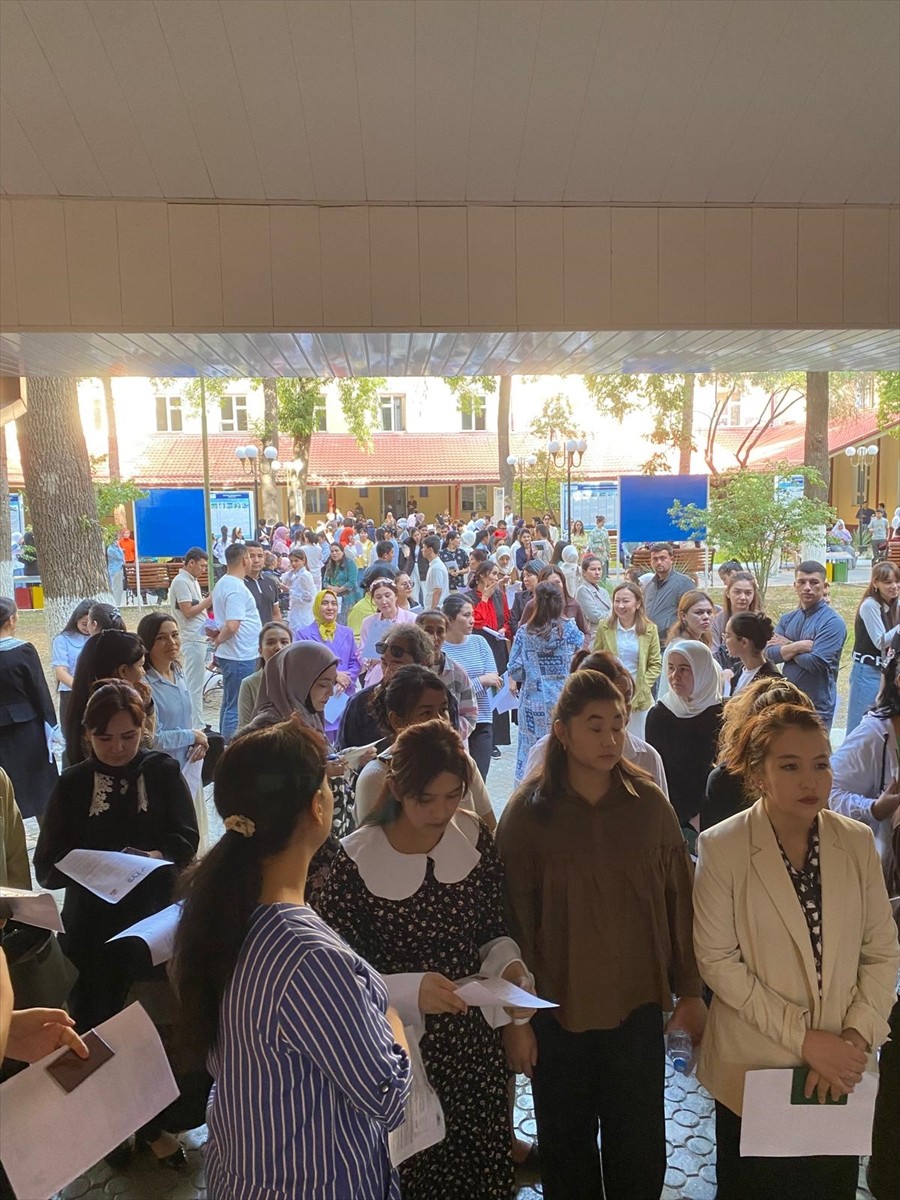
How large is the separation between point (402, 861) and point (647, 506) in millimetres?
8389

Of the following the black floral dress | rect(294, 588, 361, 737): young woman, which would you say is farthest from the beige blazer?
rect(294, 588, 361, 737): young woman

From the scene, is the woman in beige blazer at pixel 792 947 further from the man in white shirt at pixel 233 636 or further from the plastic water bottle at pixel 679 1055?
the man in white shirt at pixel 233 636

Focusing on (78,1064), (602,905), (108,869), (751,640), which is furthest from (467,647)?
(78,1064)

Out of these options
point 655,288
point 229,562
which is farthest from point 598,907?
point 229,562

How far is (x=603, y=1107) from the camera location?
2193 millimetres

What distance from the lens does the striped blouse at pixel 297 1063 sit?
4.74ft

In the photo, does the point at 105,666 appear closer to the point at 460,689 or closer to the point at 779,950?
the point at 460,689

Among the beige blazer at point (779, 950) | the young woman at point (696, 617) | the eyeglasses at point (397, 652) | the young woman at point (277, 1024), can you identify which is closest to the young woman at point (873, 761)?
A: the beige blazer at point (779, 950)

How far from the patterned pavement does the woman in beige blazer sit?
0.50 meters

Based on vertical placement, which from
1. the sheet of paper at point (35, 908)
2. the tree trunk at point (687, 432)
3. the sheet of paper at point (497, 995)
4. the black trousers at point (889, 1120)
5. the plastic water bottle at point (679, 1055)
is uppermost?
the tree trunk at point (687, 432)

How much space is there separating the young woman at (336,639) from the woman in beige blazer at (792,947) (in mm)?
A: 3458

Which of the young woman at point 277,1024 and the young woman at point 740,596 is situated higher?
the young woman at point 740,596

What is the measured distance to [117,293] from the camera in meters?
3.45

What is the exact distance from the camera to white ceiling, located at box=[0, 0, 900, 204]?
9.03ft
